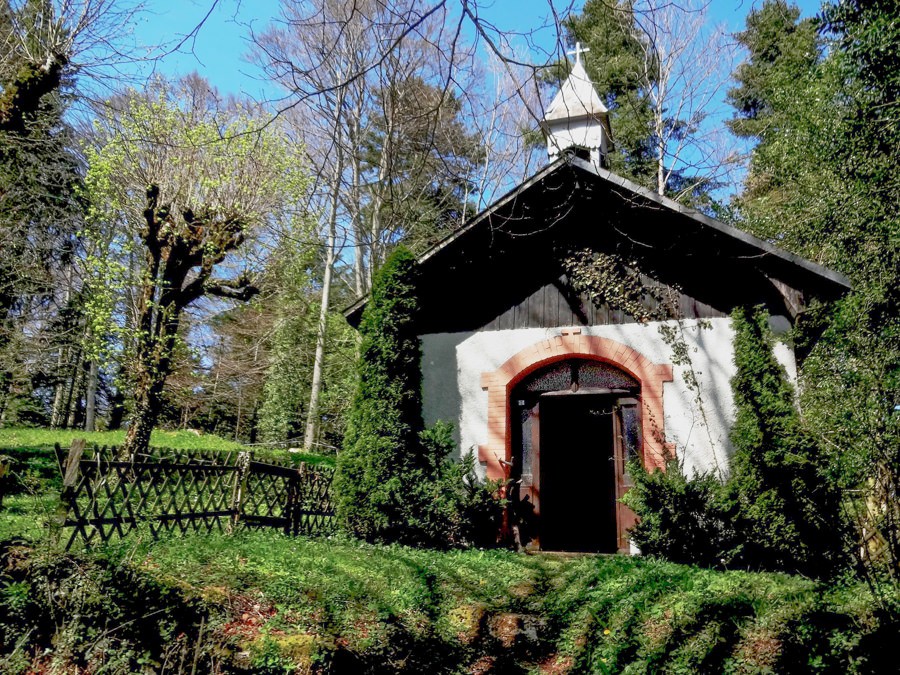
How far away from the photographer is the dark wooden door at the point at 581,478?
11.0 m

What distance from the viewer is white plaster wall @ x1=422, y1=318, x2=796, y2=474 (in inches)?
317

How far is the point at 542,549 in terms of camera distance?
8.84 meters

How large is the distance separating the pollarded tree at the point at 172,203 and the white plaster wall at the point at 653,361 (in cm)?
708

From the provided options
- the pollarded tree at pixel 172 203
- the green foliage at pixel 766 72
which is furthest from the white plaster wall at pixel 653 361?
the green foliage at pixel 766 72

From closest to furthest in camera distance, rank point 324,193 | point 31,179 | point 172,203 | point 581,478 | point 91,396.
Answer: point 324,193 < point 581,478 < point 172,203 < point 31,179 < point 91,396

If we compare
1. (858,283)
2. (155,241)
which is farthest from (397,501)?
(155,241)

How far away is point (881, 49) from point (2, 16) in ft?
45.8

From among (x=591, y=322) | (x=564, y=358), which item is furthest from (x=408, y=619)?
(x=591, y=322)

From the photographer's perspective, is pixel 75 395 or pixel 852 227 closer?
pixel 852 227

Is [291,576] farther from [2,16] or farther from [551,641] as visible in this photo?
[2,16]

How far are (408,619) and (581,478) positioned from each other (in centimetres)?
765

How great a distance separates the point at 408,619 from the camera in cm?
537

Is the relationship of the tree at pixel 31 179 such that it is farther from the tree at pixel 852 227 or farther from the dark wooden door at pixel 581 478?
the tree at pixel 852 227

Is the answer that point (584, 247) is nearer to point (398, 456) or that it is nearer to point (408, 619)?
point (398, 456)
